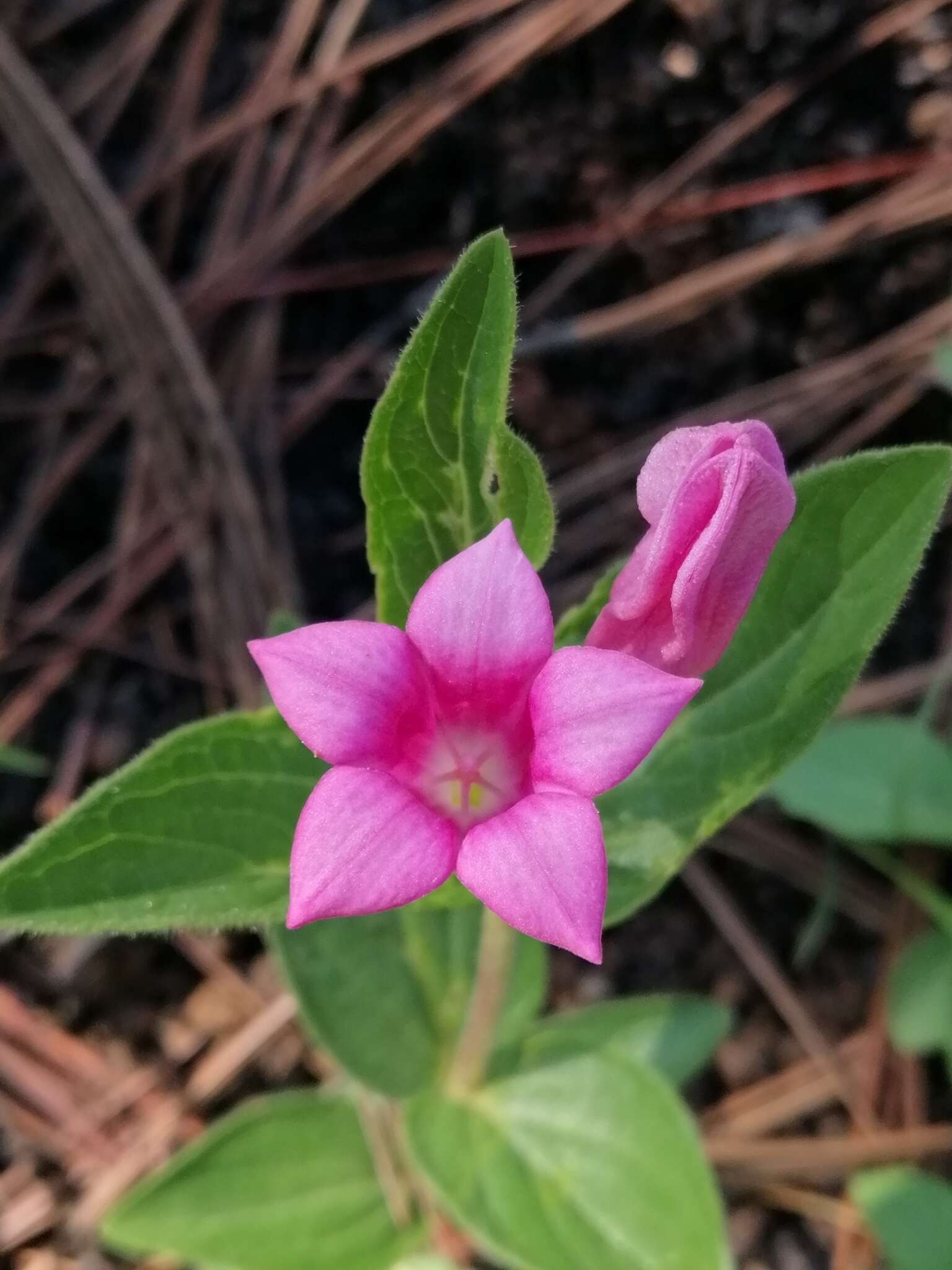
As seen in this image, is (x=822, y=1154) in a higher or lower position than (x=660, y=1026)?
lower

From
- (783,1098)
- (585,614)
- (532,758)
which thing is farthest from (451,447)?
(783,1098)

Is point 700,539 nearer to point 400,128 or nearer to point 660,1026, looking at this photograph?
point 660,1026

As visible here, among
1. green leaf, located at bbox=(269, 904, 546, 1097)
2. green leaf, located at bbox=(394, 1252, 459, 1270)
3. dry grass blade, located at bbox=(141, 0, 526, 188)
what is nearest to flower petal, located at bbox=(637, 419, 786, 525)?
green leaf, located at bbox=(269, 904, 546, 1097)

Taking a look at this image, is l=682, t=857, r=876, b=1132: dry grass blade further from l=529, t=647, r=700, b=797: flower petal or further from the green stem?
l=529, t=647, r=700, b=797: flower petal

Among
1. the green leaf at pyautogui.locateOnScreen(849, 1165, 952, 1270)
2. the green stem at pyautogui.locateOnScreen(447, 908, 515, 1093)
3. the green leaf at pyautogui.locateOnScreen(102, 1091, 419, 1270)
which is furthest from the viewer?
the green leaf at pyautogui.locateOnScreen(849, 1165, 952, 1270)

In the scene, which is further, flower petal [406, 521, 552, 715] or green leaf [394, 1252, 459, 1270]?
green leaf [394, 1252, 459, 1270]

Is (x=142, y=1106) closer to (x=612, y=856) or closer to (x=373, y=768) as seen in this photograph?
(x=612, y=856)

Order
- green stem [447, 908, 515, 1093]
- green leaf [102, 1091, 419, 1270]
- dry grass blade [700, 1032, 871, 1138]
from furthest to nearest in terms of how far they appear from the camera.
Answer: dry grass blade [700, 1032, 871, 1138], green leaf [102, 1091, 419, 1270], green stem [447, 908, 515, 1093]
